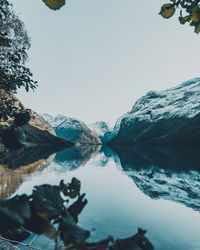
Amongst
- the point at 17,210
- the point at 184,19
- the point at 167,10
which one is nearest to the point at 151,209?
the point at 184,19

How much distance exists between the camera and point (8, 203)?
2.05m

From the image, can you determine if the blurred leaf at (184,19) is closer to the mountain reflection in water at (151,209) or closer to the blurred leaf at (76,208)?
the blurred leaf at (76,208)

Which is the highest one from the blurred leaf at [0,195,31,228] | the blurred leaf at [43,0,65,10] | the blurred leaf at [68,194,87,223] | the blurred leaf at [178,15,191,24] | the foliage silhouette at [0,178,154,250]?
the blurred leaf at [43,0,65,10]

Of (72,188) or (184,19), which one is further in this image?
(184,19)

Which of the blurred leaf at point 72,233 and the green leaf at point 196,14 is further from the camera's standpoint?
the green leaf at point 196,14

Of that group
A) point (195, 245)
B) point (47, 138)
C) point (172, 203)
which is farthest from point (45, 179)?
point (47, 138)

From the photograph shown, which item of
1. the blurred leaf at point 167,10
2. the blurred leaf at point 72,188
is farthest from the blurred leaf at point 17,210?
the blurred leaf at point 167,10

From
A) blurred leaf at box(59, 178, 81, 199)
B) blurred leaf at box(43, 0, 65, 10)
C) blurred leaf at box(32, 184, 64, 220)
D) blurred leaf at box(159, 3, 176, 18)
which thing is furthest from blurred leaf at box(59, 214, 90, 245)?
blurred leaf at box(159, 3, 176, 18)

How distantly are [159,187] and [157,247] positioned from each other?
24647mm

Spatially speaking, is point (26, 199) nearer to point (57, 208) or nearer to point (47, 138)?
point (57, 208)

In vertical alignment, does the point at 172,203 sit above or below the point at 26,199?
below

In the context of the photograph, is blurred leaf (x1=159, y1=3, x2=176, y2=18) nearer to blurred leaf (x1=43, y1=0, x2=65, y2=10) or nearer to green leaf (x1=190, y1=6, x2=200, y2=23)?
green leaf (x1=190, y1=6, x2=200, y2=23)

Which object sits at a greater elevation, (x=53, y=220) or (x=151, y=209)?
(x=53, y=220)

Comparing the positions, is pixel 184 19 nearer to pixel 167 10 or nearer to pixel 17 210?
pixel 167 10
